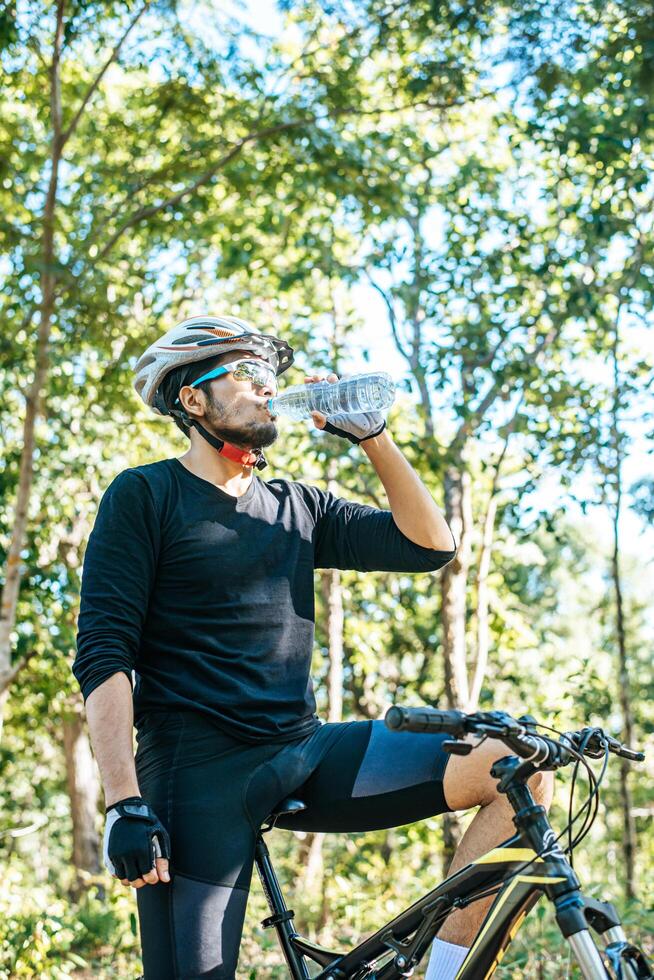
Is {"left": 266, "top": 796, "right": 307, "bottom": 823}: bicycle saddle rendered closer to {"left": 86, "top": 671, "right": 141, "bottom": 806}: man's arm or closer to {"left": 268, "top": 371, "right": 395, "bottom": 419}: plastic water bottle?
{"left": 86, "top": 671, "right": 141, "bottom": 806}: man's arm

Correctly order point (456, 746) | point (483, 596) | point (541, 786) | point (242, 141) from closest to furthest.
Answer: point (456, 746) → point (541, 786) → point (242, 141) → point (483, 596)

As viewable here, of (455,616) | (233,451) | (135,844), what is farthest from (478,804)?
(455,616)

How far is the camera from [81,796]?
14383mm

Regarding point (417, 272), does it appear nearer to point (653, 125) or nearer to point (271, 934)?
point (653, 125)

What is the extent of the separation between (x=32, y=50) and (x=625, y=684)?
7348 millimetres

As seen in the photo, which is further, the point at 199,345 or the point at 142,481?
the point at 199,345

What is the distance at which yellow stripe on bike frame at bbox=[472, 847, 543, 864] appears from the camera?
227cm

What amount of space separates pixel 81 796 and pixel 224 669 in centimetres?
1248

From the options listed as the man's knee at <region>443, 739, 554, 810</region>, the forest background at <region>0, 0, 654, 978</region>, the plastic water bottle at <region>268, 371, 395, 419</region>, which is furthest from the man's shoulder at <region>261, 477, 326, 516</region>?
the forest background at <region>0, 0, 654, 978</region>

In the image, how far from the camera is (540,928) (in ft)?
19.0

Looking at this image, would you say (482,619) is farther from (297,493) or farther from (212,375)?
(212,375)

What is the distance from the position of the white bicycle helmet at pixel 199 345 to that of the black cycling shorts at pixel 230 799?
118 cm

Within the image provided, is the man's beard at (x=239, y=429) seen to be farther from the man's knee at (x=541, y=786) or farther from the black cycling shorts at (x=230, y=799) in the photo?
the man's knee at (x=541, y=786)

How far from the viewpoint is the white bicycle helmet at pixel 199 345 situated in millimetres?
3354
